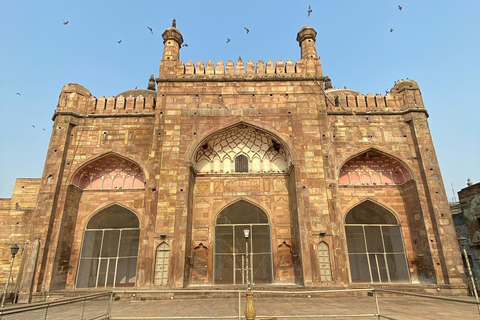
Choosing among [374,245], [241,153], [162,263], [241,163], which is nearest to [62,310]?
[162,263]

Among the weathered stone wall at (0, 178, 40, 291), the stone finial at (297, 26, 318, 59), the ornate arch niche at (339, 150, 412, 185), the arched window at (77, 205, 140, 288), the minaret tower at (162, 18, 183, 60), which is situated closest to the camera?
the arched window at (77, 205, 140, 288)

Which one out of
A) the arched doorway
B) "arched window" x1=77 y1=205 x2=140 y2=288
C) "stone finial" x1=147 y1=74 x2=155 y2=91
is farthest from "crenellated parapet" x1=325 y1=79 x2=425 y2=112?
"stone finial" x1=147 y1=74 x2=155 y2=91

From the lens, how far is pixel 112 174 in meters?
14.1

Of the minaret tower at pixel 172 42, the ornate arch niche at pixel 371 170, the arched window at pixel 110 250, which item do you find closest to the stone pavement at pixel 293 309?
the arched window at pixel 110 250

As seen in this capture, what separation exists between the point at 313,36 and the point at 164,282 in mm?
13175

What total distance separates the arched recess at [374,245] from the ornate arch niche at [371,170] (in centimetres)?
112

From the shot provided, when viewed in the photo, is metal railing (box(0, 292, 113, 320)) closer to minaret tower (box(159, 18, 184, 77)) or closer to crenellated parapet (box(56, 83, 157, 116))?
crenellated parapet (box(56, 83, 157, 116))

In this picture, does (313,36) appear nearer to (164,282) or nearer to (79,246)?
(164,282)

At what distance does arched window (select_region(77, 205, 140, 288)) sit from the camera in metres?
12.5

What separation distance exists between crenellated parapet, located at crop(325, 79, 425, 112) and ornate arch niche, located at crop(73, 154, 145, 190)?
9465 mm

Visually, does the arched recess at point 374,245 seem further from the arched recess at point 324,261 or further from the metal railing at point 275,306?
the arched recess at point 324,261

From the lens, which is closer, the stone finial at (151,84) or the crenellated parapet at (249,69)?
the crenellated parapet at (249,69)

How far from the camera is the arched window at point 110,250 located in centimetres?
1249

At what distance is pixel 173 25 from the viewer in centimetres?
1587
